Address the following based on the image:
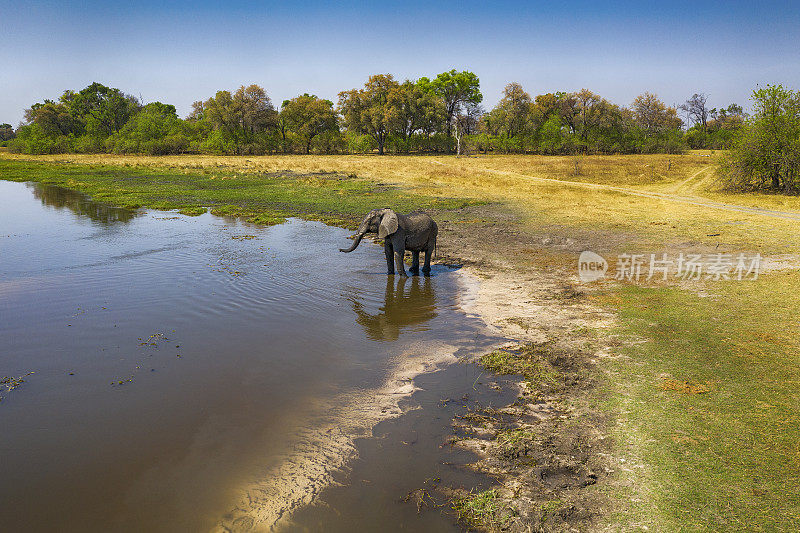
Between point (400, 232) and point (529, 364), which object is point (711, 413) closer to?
point (529, 364)

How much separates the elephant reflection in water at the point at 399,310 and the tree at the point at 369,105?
239 feet

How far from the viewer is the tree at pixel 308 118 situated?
281 ft

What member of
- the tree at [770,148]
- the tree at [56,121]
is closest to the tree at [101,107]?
the tree at [56,121]

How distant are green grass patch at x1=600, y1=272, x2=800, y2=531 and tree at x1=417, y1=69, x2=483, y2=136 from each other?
309 feet

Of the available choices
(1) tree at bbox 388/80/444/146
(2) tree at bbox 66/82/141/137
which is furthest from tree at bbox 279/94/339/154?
(2) tree at bbox 66/82/141/137

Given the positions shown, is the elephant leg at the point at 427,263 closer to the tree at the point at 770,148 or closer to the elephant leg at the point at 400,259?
the elephant leg at the point at 400,259

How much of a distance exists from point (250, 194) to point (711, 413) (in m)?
32.0

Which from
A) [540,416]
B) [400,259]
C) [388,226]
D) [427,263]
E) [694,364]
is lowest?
[540,416]

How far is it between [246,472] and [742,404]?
693 cm

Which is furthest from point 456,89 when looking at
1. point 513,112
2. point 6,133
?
point 6,133

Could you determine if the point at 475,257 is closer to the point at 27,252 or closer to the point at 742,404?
the point at 742,404

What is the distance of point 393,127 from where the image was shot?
268 ft

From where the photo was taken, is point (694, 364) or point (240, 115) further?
point (240, 115)

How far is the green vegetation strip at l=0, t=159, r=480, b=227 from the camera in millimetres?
25969
